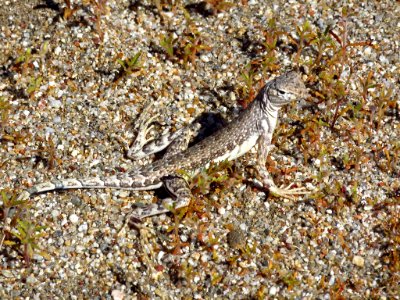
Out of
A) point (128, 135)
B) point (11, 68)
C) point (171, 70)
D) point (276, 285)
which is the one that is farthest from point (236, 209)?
point (11, 68)

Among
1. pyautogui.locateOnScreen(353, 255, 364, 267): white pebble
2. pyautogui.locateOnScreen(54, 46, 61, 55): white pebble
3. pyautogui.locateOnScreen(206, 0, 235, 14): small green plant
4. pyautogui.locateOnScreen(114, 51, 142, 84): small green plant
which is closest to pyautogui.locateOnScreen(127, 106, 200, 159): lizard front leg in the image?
pyautogui.locateOnScreen(114, 51, 142, 84): small green plant

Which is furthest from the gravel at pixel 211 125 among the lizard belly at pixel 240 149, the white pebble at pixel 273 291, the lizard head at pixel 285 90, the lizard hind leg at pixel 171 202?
the lizard head at pixel 285 90

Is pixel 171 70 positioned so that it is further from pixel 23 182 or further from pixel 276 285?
pixel 276 285

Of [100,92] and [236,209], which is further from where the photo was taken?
[100,92]

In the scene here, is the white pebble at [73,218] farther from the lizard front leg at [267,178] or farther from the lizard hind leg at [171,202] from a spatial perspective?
the lizard front leg at [267,178]

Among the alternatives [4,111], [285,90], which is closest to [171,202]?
[285,90]

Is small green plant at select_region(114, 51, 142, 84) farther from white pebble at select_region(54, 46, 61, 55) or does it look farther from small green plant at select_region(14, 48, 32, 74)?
small green plant at select_region(14, 48, 32, 74)

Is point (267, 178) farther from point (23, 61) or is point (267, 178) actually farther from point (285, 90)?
point (23, 61)
